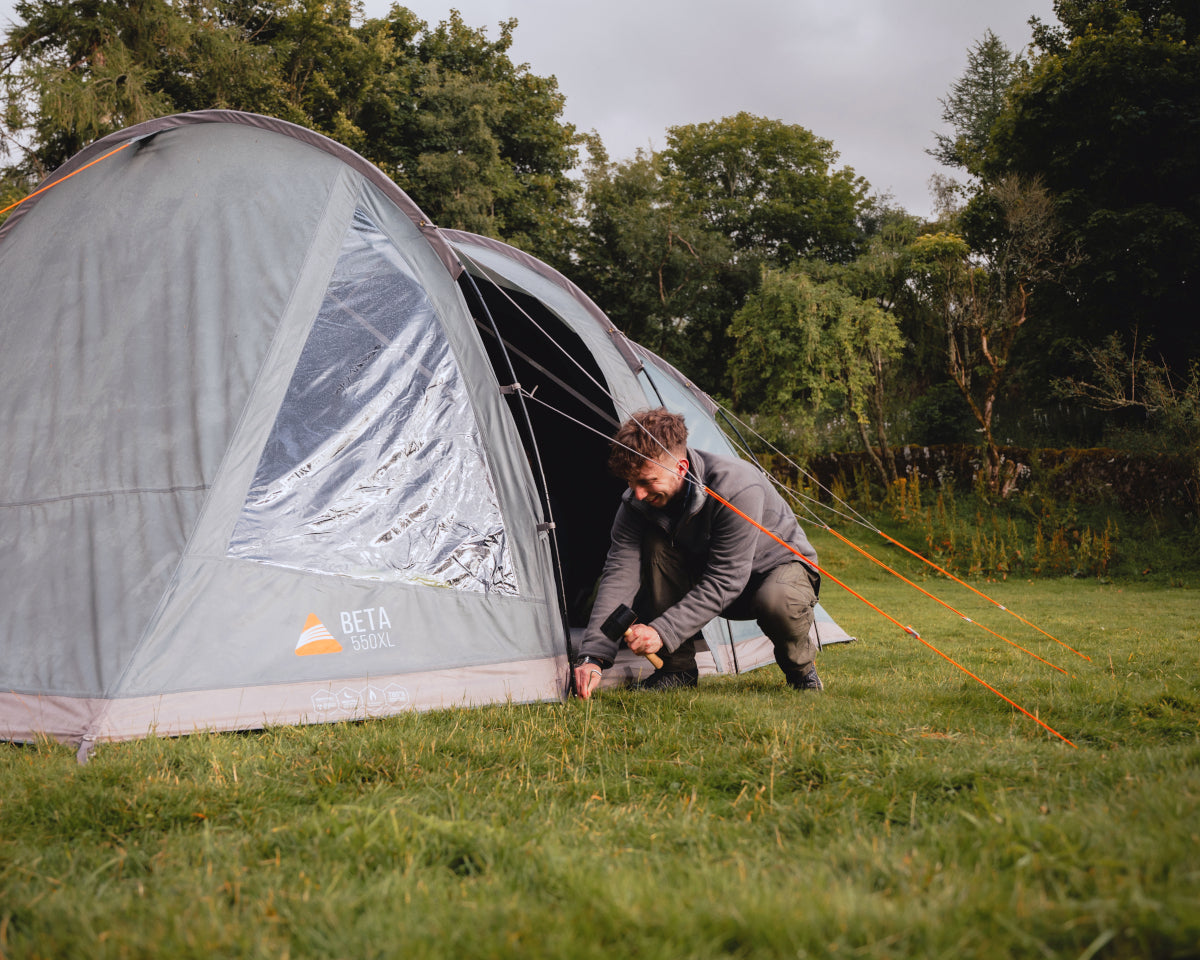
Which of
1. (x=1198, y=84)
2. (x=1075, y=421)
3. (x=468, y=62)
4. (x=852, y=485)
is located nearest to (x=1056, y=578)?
(x=852, y=485)

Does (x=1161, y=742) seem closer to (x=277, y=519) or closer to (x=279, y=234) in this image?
(x=277, y=519)

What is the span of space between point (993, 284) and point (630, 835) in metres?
14.0

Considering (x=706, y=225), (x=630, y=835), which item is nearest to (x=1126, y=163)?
(x=706, y=225)

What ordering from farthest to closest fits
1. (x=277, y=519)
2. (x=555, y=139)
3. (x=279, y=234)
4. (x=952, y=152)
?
(x=952, y=152), (x=555, y=139), (x=279, y=234), (x=277, y=519)

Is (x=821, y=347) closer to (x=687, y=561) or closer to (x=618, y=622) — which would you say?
(x=687, y=561)

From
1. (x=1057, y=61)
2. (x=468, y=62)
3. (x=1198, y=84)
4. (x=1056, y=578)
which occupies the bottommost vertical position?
(x=1056, y=578)

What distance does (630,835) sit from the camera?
6.33 ft

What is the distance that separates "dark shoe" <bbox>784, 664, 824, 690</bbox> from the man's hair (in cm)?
112

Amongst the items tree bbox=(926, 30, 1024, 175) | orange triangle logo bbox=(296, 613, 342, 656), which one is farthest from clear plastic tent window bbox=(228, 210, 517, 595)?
tree bbox=(926, 30, 1024, 175)

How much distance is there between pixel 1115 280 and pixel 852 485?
5.54m

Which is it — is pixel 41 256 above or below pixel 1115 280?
below

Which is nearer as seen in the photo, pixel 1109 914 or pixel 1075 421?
pixel 1109 914

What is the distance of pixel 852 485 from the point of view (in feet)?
45.4

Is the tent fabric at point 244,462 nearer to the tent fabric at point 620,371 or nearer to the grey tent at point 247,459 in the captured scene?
the grey tent at point 247,459
